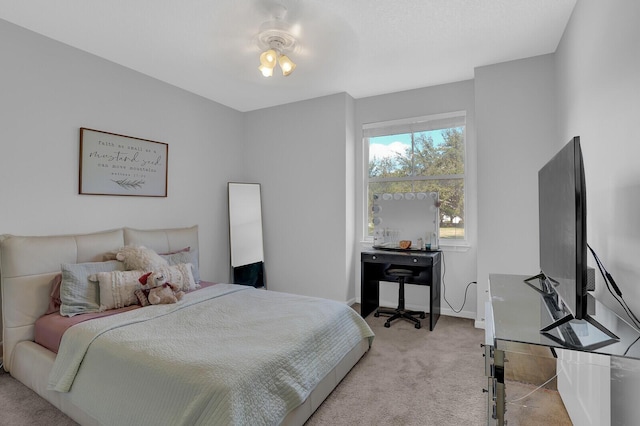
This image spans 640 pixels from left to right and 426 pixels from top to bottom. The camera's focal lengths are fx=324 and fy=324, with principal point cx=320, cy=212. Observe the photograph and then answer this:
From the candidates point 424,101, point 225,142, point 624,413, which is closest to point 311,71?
point 424,101

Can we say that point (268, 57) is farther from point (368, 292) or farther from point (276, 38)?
point (368, 292)

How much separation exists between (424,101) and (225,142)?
8.69 ft

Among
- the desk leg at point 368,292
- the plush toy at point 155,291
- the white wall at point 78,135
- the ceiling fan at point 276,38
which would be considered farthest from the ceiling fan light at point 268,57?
the desk leg at point 368,292

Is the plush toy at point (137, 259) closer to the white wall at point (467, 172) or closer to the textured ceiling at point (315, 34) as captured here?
the textured ceiling at point (315, 34)

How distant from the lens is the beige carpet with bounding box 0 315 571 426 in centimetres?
195

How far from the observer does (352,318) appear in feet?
8.75

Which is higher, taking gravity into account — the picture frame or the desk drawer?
the picture frame

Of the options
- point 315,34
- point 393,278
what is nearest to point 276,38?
point 315,34

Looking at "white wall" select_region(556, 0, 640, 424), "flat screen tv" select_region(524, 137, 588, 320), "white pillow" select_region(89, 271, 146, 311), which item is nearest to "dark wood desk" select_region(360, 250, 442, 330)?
"white wall" select_region(556, 0, 640, 424)

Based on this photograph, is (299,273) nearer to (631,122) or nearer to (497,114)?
(497,114)

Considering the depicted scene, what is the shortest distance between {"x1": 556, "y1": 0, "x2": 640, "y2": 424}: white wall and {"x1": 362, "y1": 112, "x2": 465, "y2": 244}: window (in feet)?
5.37

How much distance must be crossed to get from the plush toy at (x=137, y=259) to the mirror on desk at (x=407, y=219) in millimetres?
2455

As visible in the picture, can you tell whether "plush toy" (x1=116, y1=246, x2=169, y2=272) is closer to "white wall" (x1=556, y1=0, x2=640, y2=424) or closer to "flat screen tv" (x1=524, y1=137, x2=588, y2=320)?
"flat screen tv" (x1=524, y1=137, x2=588, y2=320)

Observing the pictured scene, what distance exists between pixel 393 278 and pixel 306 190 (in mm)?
1582
